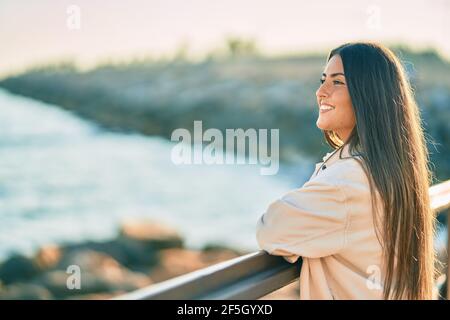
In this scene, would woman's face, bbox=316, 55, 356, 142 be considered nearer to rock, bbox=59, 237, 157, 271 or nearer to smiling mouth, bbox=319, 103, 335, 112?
smiling mouth, bbox=319, 103, 335, 112

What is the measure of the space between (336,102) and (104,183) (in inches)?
789

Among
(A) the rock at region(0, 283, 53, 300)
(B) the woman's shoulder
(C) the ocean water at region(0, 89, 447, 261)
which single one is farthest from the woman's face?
(C) the ocean water at region(0, 89, 447, 261)

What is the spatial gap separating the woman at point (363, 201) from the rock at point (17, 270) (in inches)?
429

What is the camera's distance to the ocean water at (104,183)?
55.6ft

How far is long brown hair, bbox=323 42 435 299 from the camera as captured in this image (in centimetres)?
115

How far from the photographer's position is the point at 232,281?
3.02ft

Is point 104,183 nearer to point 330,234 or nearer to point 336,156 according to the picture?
point 336,156

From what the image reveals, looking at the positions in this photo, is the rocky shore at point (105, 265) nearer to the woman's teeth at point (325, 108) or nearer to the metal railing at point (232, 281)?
the woman's teeth at point (325, 108)

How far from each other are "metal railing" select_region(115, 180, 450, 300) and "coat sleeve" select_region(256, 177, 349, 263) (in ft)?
0.10

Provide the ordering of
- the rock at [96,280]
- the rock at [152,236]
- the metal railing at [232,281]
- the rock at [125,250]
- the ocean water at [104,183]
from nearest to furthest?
the metal railing at [232,281] → the rock at [96,280] → the rock at [125,250] → the rock at [152,236] → the ocean water at [104,183]

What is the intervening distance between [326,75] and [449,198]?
51 cm

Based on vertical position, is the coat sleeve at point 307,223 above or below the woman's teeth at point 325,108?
below

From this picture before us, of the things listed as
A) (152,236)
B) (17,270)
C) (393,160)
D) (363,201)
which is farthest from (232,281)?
(152,236)

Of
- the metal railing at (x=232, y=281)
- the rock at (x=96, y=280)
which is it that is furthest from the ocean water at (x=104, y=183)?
the metal railing at (x=232, y=281)
